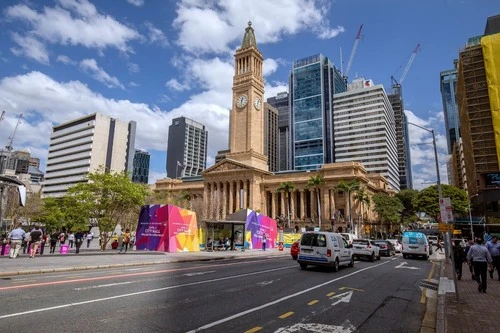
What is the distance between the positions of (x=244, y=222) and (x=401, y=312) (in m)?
26.1

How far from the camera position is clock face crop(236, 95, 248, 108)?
8770cm

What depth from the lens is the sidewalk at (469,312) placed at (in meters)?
6.73

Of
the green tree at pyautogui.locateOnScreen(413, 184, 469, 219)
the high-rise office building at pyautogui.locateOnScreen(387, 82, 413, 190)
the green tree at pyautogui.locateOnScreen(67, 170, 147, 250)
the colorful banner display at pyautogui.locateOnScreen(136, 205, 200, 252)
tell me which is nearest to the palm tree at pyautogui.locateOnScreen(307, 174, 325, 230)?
the green tree at pyautogui.locateOnScreen(413, 184, 469, 219)

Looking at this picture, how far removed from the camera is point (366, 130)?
140250 millimetres

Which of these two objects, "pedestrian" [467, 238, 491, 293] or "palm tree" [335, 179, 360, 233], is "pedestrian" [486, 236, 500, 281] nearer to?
"pedestrian" [467, 238, 491, 293]

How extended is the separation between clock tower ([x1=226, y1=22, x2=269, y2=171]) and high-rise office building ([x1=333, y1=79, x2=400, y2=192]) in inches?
2403

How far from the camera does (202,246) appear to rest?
3669cm

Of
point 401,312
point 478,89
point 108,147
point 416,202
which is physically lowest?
point 401,312

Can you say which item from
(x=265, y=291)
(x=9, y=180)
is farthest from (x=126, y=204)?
(x=265, y=291)

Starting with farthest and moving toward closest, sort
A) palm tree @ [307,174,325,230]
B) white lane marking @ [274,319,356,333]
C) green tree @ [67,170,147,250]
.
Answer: palm tree @ [307,174,325,230], green tree @ [67,170,147,250], white lane marking @ [274,319,356,333]

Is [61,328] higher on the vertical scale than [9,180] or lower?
lower

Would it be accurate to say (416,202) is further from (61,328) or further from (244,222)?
(61,328)

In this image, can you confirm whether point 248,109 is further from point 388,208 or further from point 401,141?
point 401,141

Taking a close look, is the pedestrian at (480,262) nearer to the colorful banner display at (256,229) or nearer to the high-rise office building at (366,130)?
the colorful banner display at (256,229)
